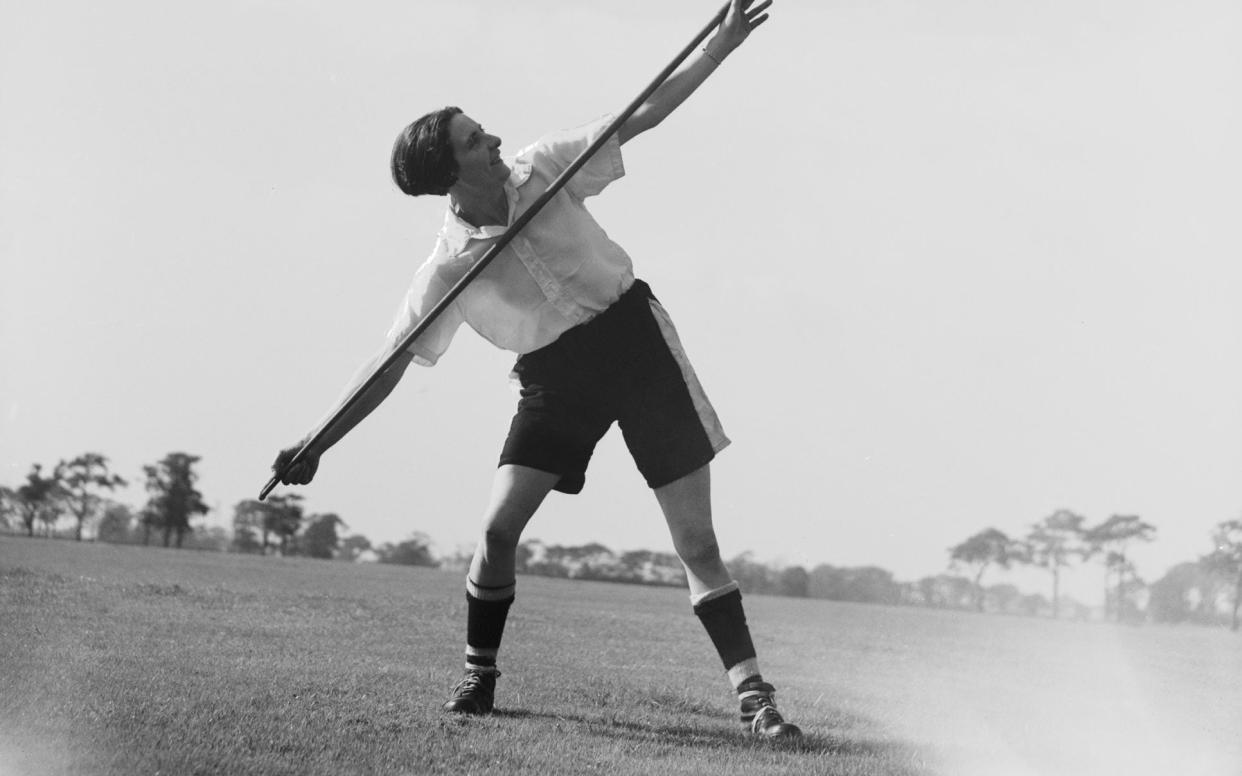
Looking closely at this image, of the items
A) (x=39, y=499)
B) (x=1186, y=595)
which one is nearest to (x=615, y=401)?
(x=1186, y=595)

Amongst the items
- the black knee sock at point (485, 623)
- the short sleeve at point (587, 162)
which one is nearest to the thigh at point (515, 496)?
the black knee sock at point (485, 623)

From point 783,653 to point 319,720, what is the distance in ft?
19.5

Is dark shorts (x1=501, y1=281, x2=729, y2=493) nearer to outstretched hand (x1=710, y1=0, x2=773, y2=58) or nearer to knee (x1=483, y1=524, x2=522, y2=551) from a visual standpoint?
knee (x1=483, y1=524, x2=522, y2=551)

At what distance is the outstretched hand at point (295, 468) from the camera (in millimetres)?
3984

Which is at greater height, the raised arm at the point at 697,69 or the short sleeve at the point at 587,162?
the raised arm at the point at 697,69

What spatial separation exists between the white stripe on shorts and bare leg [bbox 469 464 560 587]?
505mm

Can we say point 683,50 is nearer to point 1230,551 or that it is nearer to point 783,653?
point 1230,551

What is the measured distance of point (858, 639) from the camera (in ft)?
39.1

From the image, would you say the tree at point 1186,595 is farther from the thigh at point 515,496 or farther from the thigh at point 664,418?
the thigh at point 515,496

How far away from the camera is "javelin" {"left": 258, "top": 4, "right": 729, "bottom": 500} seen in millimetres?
3812

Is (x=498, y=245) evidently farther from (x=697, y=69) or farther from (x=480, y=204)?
(x=697, y=69)

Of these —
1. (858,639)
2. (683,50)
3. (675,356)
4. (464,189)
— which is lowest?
(858,639)

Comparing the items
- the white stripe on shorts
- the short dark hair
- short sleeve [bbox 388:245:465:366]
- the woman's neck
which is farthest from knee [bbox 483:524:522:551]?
the short dark hair

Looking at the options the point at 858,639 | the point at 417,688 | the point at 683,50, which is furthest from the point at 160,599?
the point at 858,639
